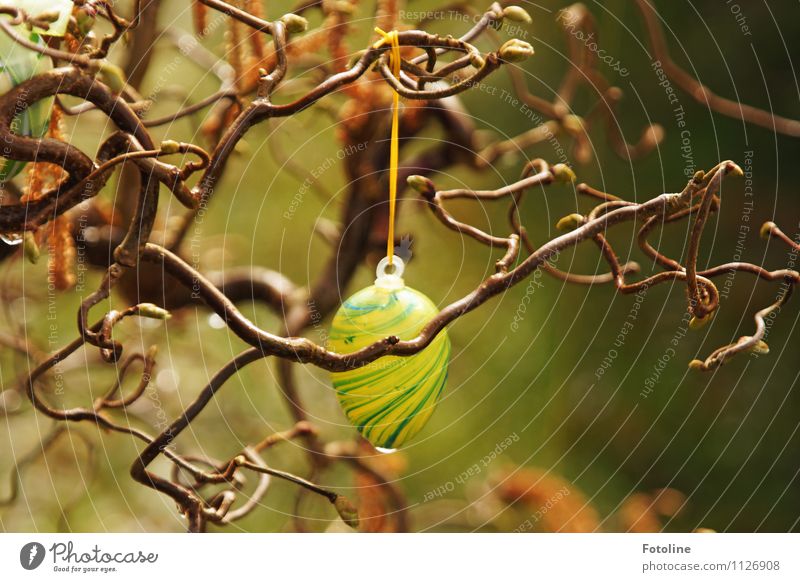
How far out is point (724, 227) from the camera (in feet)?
2.52

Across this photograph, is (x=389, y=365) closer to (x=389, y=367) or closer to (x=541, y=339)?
(x=389, y=367)

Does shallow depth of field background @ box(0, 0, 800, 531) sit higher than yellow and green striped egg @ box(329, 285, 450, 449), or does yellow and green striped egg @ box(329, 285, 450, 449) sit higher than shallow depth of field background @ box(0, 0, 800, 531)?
yellow and green striped egg @ box(329, 285, 450, 449)

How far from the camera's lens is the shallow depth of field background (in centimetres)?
75

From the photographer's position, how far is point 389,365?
39 cm

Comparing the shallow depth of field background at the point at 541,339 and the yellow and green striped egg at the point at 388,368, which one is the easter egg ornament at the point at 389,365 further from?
the shallow depth of field background at the point at 541,339

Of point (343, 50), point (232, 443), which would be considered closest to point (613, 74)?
point (343, 50)

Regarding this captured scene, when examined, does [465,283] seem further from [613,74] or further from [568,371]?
[613,74]

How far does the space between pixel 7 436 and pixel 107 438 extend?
83 mm

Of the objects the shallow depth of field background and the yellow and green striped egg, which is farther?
the shallow depth of field background

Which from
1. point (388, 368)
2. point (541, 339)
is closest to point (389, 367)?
point (388, 368)

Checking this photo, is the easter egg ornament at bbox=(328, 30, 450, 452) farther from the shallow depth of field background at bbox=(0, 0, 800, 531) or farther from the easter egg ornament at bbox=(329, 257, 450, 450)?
the shallow depth of field background at bbox=(0, 0, 800, 531)

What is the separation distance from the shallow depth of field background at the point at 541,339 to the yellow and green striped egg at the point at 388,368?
14.2 inches

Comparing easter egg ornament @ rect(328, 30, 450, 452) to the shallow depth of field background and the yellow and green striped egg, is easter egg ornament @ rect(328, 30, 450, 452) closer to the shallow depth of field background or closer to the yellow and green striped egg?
the yellow and green striped egg

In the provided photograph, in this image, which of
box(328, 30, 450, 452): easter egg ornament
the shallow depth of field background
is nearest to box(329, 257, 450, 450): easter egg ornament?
box(328, 30, 450, 452): easter egg ornament
